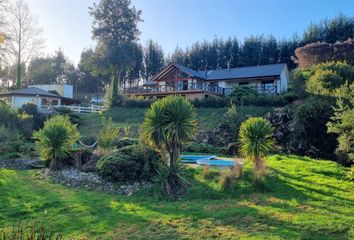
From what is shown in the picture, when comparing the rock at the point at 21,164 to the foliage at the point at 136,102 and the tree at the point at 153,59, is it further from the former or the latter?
the tree at the point at 153,59

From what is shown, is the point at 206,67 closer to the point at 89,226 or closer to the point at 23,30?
the point at 23,30

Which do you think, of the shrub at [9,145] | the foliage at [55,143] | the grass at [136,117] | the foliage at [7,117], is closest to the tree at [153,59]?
the grass at [136,117]

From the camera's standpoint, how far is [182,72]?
41.3 m

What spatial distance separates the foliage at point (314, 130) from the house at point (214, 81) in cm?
1638

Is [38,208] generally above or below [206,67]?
below

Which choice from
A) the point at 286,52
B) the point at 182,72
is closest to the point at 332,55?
the point at 182,72

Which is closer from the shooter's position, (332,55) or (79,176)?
(79,176)

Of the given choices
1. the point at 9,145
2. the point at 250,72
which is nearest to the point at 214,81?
the point at 250,72

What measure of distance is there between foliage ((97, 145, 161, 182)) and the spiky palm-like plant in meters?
3.25

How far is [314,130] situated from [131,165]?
12000 mm

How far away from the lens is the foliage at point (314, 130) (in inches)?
735

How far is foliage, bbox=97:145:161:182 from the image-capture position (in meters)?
11.8

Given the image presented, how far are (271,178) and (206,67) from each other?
160ft

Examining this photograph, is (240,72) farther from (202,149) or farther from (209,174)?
(209,174)
